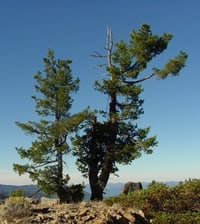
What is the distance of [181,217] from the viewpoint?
56.6 feet

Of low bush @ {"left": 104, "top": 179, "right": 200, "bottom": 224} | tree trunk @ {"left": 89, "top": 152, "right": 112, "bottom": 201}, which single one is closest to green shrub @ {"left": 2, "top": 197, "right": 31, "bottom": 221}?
low bush @ {"left": 104, "top": 179, "right": 200, "bottom": 224}

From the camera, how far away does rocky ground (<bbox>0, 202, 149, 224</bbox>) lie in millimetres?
14812

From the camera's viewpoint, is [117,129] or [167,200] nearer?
[167,200]

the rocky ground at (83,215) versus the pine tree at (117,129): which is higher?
the pine tree at (117,129)

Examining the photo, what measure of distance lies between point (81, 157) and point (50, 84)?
6515 mm

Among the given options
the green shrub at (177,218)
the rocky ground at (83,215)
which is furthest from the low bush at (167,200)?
the rocky ground at (83,215)

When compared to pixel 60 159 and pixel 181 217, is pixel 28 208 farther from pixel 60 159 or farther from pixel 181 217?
pixel 60 159

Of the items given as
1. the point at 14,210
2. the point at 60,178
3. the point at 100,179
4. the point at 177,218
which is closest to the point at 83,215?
the point at 14,210

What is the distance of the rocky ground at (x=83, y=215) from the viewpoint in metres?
14.8

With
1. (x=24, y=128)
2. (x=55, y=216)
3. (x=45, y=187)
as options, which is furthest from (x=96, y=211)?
(x=24, y=128)

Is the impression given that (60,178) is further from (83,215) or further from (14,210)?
(14,210)

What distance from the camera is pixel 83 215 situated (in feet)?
51.5

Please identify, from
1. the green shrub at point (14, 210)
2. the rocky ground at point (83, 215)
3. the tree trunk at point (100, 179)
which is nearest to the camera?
the rocky ground at point (83, 215)

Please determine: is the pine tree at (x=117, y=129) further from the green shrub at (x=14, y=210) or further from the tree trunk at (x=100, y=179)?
the green shrub at (x=14, y=210)
